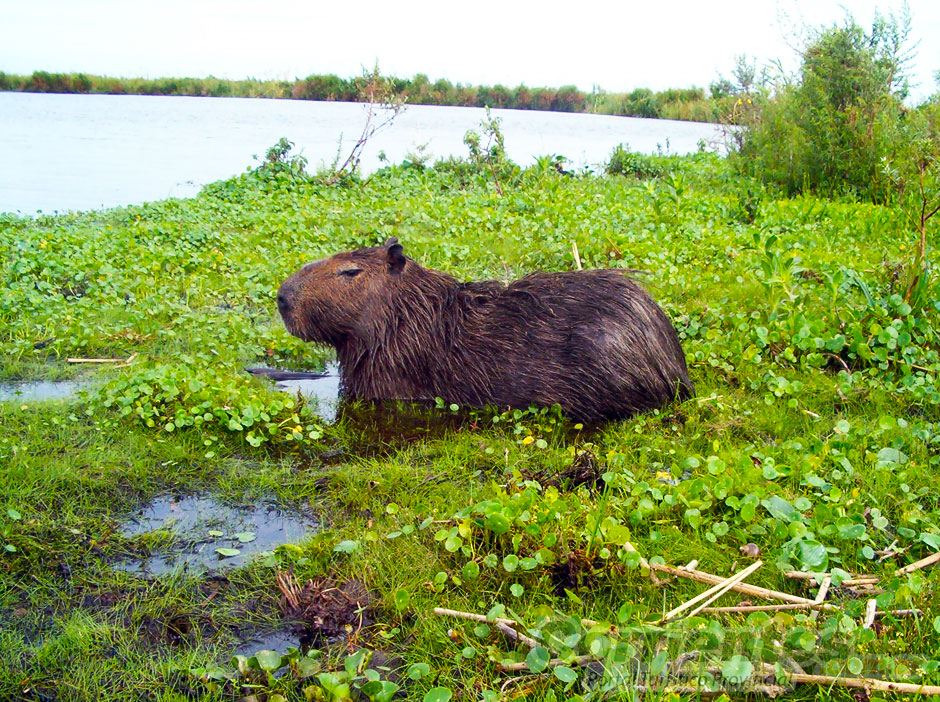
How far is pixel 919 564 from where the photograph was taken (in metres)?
2.34

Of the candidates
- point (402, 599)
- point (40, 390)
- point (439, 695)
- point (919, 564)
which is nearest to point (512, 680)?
point (439, 695)

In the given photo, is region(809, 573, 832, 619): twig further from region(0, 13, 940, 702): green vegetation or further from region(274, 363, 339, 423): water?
region(274, 363, 339, 423): water

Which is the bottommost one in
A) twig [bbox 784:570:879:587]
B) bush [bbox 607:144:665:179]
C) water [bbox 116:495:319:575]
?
water [bbox 116:495:319:575]

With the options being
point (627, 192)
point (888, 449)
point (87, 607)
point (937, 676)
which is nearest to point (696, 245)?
point (627, 192)

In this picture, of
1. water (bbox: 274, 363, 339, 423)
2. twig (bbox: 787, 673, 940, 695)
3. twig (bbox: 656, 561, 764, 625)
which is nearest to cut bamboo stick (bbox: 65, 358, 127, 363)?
water (bbox: 274, 363, 339, 423)

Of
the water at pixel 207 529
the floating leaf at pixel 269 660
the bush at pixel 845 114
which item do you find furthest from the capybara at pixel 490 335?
the bush at pixel 845 114

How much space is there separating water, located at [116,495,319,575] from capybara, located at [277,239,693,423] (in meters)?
1.26

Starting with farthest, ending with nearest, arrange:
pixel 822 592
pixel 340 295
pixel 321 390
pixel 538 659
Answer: pixel 321 390, pixel 340 295, pixel 822 592, pixel 538 659

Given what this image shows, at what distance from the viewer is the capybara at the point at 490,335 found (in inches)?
149

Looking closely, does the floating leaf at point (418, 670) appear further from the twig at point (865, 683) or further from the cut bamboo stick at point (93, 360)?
the cut bamboo stick at point (93, 360)

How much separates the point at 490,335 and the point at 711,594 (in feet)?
6.54

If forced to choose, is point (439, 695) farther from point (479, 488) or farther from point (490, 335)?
point (490, 335)

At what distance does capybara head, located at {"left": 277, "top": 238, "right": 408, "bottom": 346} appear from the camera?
166 inches

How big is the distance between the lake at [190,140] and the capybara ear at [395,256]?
675 centimetres
